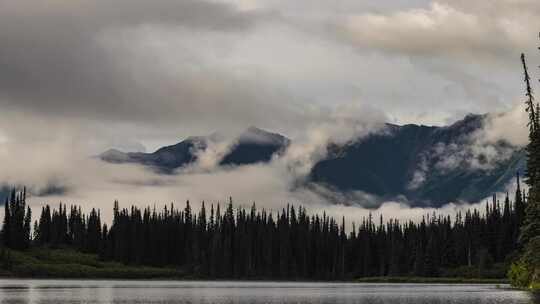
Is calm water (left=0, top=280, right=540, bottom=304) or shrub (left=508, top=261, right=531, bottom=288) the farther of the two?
shrub (left=508, top=261, right=531, bottom=288)

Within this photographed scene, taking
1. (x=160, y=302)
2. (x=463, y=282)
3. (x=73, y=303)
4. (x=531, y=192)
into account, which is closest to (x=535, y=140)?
(x=531, y=192)

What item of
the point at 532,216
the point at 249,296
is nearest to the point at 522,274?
the point at 532,216

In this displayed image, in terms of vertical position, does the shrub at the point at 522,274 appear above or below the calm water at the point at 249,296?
above

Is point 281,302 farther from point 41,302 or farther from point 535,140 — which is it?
point 535,140

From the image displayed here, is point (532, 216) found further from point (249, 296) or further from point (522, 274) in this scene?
point (249, 296)

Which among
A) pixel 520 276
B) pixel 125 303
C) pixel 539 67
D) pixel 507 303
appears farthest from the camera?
pixel 520 276

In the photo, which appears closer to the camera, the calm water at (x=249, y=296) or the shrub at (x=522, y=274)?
the calm water at (x=249, y=296)

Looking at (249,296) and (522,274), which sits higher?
(522,274)

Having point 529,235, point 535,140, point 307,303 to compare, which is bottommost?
point 307,303

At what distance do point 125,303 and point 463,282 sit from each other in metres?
119

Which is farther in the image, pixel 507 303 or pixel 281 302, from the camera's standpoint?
pixel 281 302

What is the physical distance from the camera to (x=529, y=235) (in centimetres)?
10912

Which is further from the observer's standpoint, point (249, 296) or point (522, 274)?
point (249, 296)

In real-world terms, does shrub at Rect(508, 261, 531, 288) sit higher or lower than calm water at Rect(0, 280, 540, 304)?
higher
